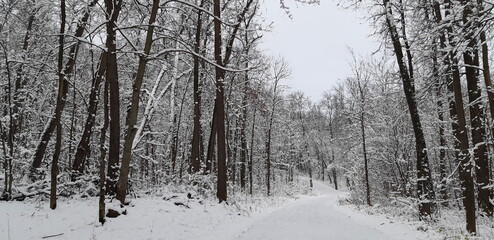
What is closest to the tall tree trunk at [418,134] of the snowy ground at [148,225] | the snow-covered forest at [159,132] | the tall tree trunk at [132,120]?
the snow-covered forest at [159,132]

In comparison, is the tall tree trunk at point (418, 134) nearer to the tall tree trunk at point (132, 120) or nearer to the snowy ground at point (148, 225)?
the snowy ground at point (148, 225)

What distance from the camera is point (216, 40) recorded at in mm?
12727

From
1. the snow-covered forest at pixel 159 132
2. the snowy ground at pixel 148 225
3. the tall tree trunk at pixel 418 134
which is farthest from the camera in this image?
the tall tree trunk at pixel 418 134

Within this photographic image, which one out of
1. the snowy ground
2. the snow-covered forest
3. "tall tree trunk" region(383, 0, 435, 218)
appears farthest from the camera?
"tall tree trunk" region(383, 0, 435, 218)

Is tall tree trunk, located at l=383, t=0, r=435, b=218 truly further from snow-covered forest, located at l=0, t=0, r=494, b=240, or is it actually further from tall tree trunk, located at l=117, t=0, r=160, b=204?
tall tree trunk, located at l=117, t=0, r=160, b=204

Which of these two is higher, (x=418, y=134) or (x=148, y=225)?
(x=418, y=134)

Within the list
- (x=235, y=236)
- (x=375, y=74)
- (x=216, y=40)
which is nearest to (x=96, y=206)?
(x=235, y=236)

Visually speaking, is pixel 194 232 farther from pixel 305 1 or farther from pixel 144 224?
pixel 305 1

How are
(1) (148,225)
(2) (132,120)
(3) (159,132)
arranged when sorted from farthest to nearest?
(3) (159,132)
(2) (132,120)
(1) (148,225)

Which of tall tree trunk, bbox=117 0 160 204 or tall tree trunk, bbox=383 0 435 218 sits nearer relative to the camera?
tall tree trunk, bbox=117 0 160 204

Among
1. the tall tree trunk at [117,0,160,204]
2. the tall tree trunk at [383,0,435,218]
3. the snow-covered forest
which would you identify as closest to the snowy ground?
the snow-covered forest

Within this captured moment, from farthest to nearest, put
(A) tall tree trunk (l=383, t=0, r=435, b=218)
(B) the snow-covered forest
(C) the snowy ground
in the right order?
(A) tall tree trunk (l=383, t=0, r=435, b=218), (B) the snow-covered forest, (C) the snowy ground

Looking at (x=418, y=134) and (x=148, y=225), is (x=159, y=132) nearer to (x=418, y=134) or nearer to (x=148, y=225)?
(x=148, y=225)

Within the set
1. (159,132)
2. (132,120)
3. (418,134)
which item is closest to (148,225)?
(132,120)
